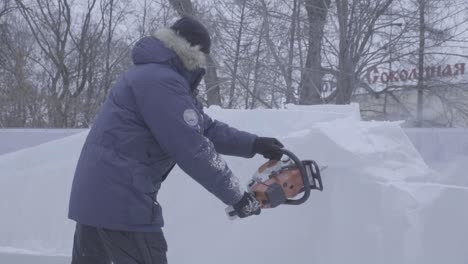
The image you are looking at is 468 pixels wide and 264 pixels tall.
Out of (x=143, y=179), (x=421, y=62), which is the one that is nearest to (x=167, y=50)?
(x=143, y=179)

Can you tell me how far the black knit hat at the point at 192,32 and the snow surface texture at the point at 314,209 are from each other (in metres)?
1.30

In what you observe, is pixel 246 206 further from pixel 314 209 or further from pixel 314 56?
pixel 314 56

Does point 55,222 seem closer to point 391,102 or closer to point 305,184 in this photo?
point 305,184

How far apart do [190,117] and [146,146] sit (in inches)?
8.6

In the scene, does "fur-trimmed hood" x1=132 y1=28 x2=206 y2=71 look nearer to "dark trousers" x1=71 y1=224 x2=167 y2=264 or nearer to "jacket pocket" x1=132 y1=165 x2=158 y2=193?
"jacket pocket" x1=132 y1=165 x2=158 y2=193

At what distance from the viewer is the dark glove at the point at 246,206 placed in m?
2.48

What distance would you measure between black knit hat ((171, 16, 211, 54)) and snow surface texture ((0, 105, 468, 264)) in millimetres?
1300

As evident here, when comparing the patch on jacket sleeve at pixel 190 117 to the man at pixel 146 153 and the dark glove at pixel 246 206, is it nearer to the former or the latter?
the man at pixel 146 153

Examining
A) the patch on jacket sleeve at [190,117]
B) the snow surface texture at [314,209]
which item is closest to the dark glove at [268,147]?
the patch on jacket sleeve at [190,117]

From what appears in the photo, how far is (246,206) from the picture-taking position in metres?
2.50

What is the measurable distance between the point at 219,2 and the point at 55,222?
7.10 meters

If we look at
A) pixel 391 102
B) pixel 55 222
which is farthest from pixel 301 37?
pixel 55 222

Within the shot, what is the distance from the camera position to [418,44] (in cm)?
1001

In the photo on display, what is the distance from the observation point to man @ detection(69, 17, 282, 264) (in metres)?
2.38
